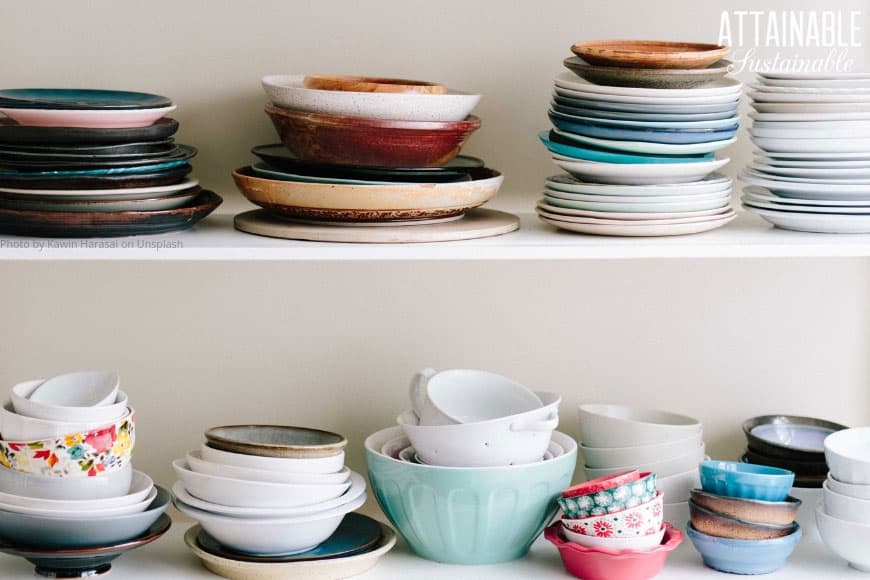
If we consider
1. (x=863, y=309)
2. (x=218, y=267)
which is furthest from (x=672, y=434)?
(x=218, y=267)

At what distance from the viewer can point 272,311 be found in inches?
66.3

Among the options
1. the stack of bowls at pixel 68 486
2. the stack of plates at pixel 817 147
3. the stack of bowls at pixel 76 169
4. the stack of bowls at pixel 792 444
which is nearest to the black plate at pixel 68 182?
the stack of bowls at pixel 76 169

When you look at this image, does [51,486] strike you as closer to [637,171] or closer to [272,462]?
[272,462]

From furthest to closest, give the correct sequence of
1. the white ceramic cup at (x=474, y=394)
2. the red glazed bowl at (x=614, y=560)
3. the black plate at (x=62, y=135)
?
1. the white ceramic cup at (x=474, y=394)
2. the red glazed bowl at (x=614, y=560)
3. the black plate at (x=62, y=135)

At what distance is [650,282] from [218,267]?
23.9 inches

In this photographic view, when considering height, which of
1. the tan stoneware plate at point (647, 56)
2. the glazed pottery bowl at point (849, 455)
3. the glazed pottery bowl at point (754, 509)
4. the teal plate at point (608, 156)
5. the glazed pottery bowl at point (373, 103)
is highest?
the tan stoneware plate at point (647, 56)

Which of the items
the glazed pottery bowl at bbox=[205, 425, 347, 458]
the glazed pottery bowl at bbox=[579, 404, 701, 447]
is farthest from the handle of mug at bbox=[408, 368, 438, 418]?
the glazed pottery bowl at bbox=[579, 404, 701, 447]

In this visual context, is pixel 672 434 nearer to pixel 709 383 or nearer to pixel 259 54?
pixel 709 383

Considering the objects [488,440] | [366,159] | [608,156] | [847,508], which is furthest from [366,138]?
[847,508]

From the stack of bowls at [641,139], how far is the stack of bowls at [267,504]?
0.43 metres

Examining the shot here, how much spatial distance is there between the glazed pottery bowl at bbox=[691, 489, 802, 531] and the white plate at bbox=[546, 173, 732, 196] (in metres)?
0.38

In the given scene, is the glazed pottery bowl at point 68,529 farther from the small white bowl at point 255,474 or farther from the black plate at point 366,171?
the black plate at point 366,171

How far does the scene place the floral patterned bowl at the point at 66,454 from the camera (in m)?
1.40

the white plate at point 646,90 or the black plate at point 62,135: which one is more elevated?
the white plate at point 646,90
